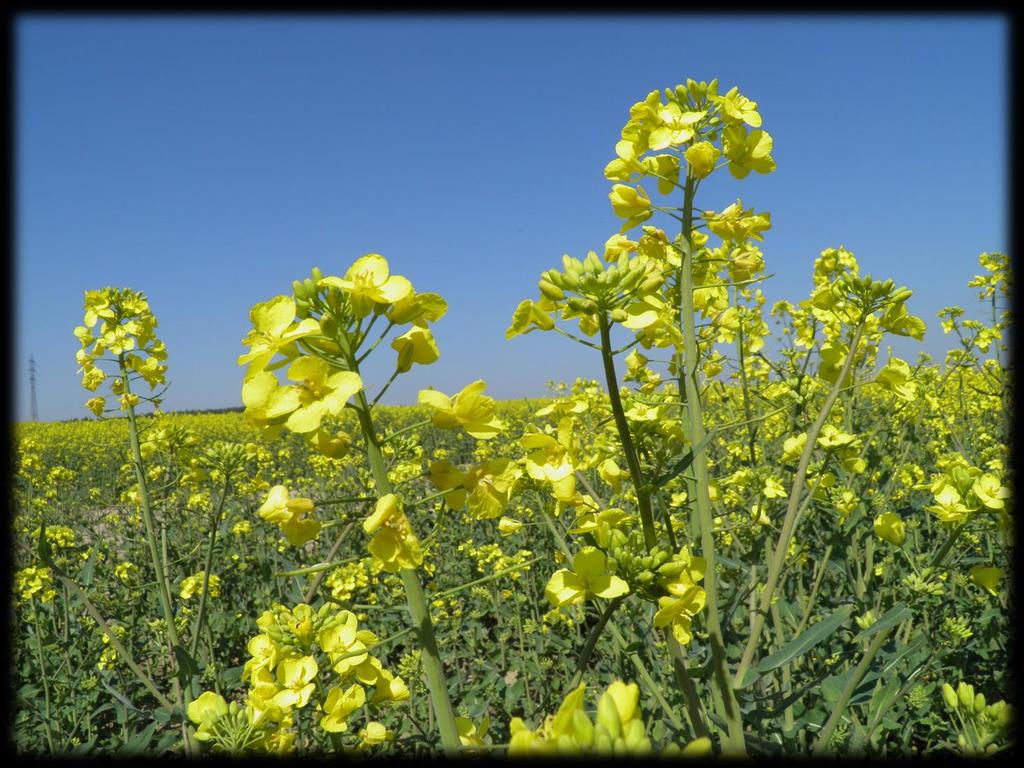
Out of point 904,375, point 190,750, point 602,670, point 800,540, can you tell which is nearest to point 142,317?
point 190,750

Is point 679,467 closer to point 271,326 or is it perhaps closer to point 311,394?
point 311,394

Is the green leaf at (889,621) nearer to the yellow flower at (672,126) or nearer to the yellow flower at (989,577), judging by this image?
the yellow flower at (989,577)

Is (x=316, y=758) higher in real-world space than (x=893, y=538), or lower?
lower

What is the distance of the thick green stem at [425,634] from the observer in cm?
105

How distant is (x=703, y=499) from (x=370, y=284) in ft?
2.99

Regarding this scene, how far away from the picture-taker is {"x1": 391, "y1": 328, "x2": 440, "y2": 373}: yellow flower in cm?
118

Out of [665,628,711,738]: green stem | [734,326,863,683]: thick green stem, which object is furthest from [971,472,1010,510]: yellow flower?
[665,628,711,738]: green stem

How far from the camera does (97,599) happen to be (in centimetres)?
473

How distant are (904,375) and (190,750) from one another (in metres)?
2.98

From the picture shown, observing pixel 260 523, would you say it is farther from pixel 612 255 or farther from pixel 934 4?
pixel 934 4

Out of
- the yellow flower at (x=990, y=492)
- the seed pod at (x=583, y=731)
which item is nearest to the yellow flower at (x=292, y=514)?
the seed pod at (x=583, y=731)

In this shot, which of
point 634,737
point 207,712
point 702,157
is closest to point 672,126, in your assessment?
point 702,157

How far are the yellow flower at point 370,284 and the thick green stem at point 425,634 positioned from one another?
0.18 metres

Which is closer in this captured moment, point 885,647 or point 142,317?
point 885,647
